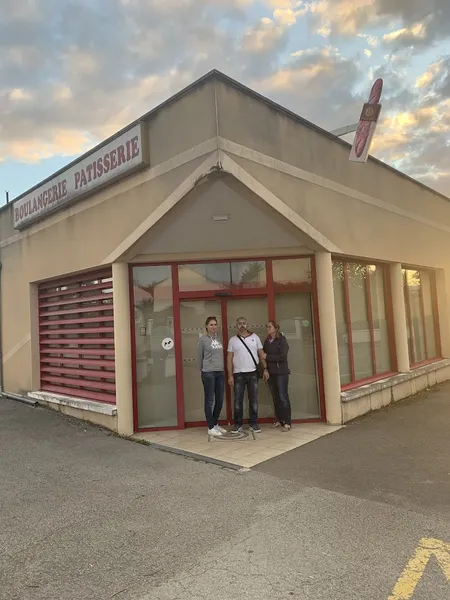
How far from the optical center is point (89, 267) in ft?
26.7

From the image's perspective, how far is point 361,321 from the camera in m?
9.02

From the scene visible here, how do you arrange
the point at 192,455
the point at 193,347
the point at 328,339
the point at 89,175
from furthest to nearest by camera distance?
1. the point at 89,175
2. the point at 193,347
3. the point at 328,339
4. the point at 192,455

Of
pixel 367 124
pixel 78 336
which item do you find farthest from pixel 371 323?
pixel 78 336

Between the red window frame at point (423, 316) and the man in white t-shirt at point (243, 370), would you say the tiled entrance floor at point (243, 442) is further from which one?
the red window frame at point (423, 316)

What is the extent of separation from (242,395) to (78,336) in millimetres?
3803

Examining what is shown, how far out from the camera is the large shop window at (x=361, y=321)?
27.6 feet

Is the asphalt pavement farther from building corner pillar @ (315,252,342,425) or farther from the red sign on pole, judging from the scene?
the red sign on pole

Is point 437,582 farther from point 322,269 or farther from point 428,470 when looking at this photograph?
point 322,269

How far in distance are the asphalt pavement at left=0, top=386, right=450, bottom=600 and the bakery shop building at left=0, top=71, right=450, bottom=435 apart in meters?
1.38

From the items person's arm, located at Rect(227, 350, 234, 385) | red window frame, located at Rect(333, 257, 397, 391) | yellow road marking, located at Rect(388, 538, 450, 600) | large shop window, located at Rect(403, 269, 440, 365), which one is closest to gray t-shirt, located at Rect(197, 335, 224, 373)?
person's arm, located at Rect(227, 350, 234, 385)

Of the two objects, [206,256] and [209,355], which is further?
[206,256]

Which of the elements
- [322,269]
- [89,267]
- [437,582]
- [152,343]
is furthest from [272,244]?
[437,582]

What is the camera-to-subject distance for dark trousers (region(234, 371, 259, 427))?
699 centimetres

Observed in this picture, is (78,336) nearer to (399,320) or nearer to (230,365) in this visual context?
(230,365)
